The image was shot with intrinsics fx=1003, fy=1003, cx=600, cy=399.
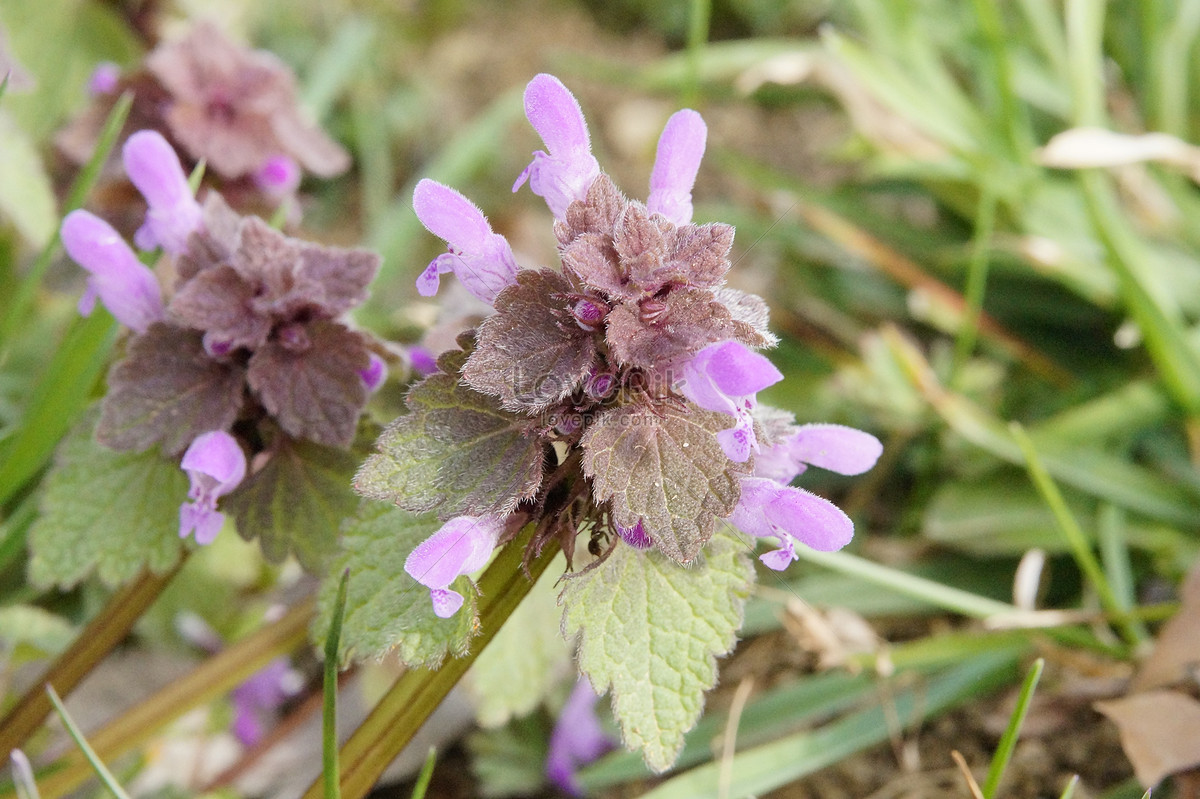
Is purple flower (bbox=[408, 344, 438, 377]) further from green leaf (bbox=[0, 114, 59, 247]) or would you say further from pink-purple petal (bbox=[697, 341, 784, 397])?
green leaf (bbox=[0, 114, 59, 247])

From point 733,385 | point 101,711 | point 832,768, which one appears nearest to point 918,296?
point 832,768

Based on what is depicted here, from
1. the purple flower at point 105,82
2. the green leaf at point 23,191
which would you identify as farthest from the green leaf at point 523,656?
the purple flower at point 105,82

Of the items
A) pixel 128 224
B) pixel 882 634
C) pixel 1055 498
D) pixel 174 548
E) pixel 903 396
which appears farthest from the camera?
pixel 903 396

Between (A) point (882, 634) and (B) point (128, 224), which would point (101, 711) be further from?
(A) point (882, 634)

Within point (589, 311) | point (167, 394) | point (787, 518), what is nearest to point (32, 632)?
point (167, 394)

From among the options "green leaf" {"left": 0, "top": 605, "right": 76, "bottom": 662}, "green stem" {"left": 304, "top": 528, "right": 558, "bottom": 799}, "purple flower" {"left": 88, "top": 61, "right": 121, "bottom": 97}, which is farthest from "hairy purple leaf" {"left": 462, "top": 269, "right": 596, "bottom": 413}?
"purple flower" {"left": 88, "top": 61, "right": 121, "bottom": 97}

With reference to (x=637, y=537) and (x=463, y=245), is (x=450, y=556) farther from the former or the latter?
(x=463, y=245)
